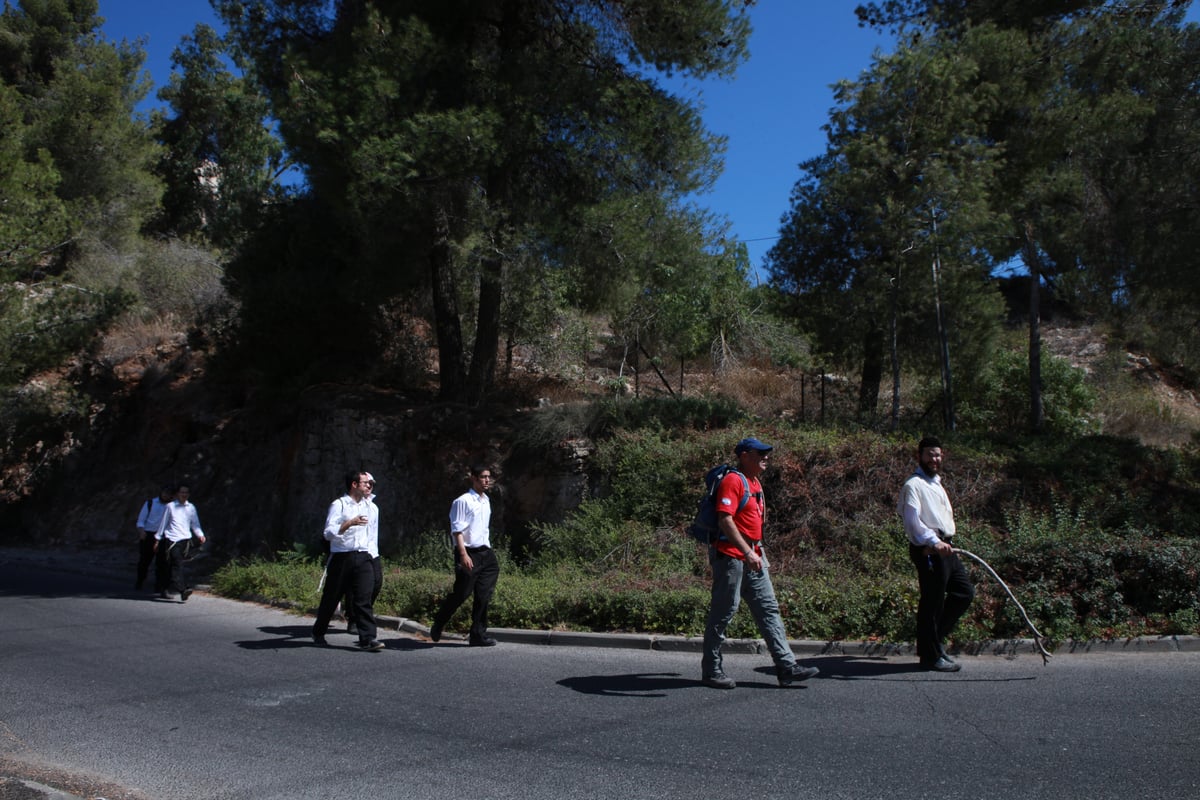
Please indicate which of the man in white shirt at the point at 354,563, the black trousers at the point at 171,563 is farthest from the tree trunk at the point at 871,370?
the black trousers at the point at 171,563

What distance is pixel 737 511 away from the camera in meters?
6.67

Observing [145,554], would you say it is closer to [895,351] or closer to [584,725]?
[584,725]

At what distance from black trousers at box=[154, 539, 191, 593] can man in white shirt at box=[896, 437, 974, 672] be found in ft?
33.1

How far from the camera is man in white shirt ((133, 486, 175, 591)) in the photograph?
13244mm

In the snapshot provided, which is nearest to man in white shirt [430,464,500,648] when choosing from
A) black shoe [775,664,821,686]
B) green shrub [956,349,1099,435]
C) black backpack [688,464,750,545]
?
black backpack [688,464,750,545]

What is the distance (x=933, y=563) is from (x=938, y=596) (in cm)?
27

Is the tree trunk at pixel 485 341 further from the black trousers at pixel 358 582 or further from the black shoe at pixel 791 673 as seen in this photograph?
the black shoe at pixel 791 673

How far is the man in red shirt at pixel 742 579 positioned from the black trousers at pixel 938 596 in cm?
105

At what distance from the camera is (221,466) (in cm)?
1978

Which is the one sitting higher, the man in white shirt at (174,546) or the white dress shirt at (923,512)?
the white dress shirt at (923,512)

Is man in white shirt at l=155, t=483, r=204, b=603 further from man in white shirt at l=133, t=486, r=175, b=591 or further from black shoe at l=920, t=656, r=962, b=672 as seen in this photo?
black shoe at l=920, t=656, r=962, b=672

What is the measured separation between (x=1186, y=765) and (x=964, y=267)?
10780 millimetres

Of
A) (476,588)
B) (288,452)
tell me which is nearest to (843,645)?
(476,588)

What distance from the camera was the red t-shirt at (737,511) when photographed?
659cm
